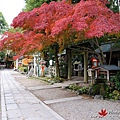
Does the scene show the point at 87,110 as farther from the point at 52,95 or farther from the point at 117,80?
the point at 52,95

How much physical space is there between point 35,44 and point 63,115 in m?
2.99

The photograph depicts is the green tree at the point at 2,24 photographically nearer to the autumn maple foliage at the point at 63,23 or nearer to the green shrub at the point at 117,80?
the autumn maple foliage at the point at 63,23

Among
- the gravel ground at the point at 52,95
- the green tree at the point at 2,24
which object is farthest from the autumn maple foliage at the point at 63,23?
the green tree at the point at 2,24

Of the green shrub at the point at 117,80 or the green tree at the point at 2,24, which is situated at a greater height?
the green tree at the point at 2,24

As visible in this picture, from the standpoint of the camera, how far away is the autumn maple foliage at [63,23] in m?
4.96

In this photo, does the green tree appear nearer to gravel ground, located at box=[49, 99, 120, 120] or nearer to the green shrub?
the green shrub

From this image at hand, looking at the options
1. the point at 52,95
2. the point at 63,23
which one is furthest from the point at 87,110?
the point at 52,95

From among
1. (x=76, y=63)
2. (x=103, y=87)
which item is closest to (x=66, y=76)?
(x=76, y=63)

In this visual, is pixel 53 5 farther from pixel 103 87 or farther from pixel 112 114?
pixel 112 114

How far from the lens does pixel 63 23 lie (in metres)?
5.12

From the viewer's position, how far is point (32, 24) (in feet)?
22.1

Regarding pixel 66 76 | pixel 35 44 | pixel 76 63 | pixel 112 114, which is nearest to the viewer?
pixel 112 114

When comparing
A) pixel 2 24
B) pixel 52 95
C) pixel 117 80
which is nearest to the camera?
pixel 117 80

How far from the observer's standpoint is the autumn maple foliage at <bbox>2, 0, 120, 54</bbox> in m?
4.96
